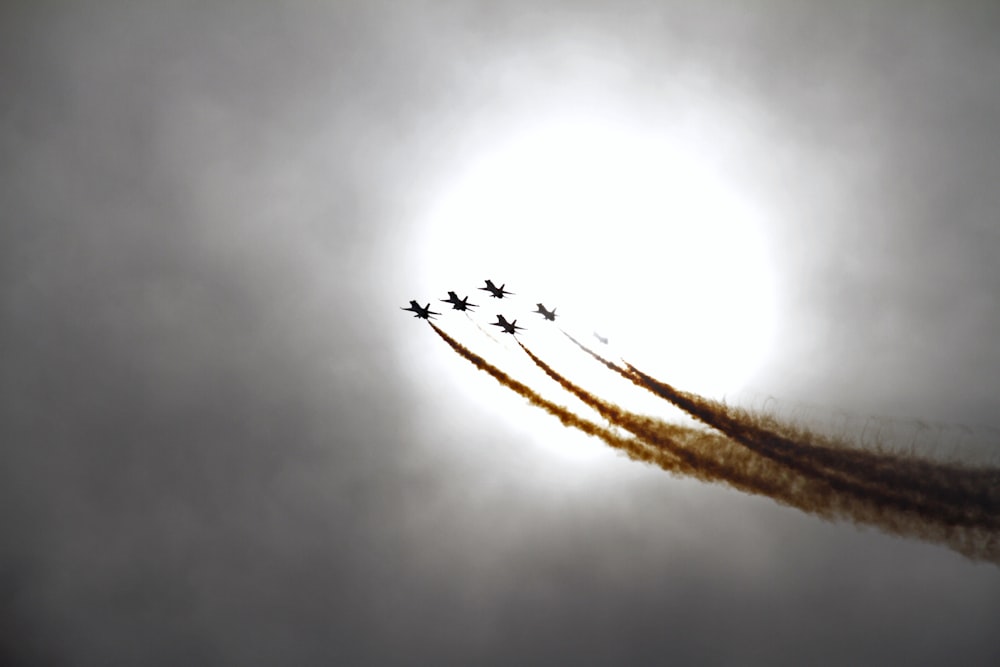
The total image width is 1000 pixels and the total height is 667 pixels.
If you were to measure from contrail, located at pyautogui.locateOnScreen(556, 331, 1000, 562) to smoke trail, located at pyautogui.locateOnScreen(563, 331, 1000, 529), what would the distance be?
7 centimetres

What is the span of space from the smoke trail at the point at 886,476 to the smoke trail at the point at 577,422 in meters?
6.12

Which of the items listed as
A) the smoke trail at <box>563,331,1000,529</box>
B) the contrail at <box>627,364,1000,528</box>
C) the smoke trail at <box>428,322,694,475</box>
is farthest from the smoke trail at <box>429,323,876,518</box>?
the contrail at <box>627,364,1000,528</box>

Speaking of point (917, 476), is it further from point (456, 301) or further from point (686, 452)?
point (456, 301)

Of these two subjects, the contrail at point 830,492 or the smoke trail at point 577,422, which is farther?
the smoke trail at point 577,422

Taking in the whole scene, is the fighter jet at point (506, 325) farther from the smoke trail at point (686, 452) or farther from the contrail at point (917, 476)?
the contrail at point (917, 476)

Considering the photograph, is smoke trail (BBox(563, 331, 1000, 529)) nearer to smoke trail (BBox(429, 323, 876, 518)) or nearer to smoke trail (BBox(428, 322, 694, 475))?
smoke trail (BBox(429, 323, 876, 518))

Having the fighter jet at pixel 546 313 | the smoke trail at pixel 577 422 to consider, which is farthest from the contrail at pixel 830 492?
the fighter jet at pixel 546 313

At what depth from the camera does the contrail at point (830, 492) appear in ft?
153

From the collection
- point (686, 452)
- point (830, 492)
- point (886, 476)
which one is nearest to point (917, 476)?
point (886, 476)

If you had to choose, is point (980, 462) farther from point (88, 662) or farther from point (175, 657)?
point (88, 662)

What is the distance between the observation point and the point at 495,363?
2430 inches

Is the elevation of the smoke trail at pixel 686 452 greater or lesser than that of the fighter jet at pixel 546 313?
lesser

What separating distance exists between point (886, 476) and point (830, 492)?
13.2 feet

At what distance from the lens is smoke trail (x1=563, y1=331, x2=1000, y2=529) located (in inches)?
1842
